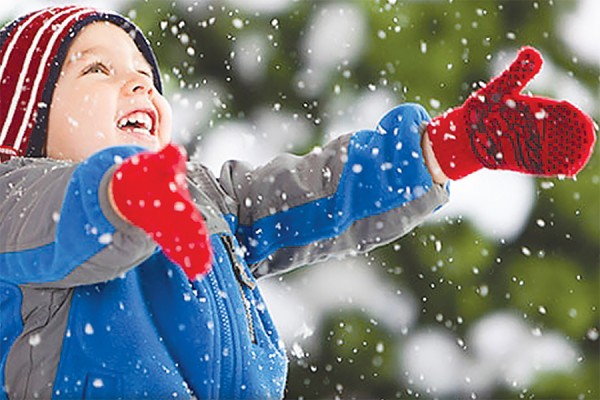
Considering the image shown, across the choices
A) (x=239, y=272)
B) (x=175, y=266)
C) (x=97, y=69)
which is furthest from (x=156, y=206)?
(x=97, y=69)

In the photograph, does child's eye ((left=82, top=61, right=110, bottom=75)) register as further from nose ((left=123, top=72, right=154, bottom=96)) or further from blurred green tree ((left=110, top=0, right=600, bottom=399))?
blurred green tree ((left=110, top=0, right=600, bottom=399))

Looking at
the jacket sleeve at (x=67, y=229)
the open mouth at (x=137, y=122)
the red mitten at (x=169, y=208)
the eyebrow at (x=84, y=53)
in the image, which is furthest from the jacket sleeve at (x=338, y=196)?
the red mitten at (x=169, y=208)

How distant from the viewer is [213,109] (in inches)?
102

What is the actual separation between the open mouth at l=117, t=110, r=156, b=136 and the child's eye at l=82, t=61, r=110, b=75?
3.6 inches

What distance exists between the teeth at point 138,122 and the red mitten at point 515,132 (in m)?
0.44

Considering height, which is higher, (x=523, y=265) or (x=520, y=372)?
(x=523, y=265)

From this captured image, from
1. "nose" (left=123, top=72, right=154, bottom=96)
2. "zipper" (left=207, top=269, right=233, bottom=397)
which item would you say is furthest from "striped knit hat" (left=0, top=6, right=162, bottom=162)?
"zipper" (left=207, top=269, right=233, bottom=397)

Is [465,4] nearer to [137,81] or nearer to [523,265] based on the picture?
[523,265]

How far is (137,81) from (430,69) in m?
1.18

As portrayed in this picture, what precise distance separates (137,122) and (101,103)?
0.06 meters

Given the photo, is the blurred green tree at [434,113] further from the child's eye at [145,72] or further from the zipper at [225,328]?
the zipper at [225,328]

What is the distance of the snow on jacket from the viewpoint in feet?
3.72

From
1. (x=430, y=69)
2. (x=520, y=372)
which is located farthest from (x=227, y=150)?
(x=520, y=372)

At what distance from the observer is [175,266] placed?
1358 mm
